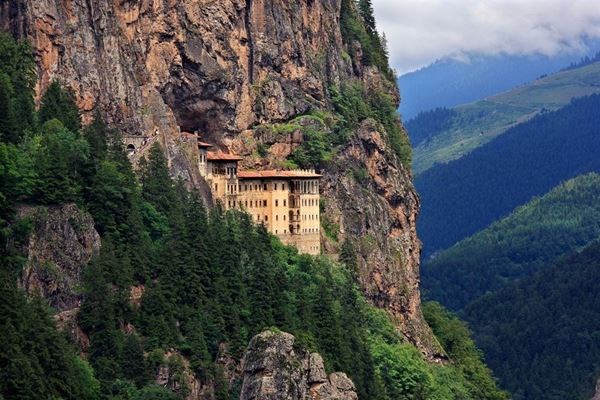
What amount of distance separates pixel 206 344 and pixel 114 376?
9.73 meters

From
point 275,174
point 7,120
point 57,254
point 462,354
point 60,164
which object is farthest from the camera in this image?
point 462,354

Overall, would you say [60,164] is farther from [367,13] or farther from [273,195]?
[367,13]

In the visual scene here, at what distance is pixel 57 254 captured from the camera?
107 m

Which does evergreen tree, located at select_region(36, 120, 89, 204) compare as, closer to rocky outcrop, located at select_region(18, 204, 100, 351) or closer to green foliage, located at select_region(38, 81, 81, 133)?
rocky outcrop, located at select_region(18, 204, 100, 351)

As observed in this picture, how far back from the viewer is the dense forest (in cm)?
9912

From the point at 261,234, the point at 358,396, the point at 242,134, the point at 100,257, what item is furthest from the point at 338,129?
the point at 100,257

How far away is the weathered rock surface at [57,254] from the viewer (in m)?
105

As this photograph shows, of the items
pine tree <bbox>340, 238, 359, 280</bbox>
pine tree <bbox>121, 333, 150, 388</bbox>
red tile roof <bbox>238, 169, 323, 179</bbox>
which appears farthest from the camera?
pine tree <bbox>340, 238, 359, 280</bbox>

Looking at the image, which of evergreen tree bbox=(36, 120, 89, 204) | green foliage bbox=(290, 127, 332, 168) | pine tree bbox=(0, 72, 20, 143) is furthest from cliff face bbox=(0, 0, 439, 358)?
pine tree bbox=(0, 72, 20, 143)

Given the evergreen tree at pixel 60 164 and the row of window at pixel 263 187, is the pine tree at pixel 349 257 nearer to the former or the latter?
the row of window at pixel 263 187

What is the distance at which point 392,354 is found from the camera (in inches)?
5384

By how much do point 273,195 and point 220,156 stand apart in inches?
193

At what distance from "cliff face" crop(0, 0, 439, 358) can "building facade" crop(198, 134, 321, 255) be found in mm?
3507

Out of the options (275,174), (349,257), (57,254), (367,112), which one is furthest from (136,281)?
(367,112)
